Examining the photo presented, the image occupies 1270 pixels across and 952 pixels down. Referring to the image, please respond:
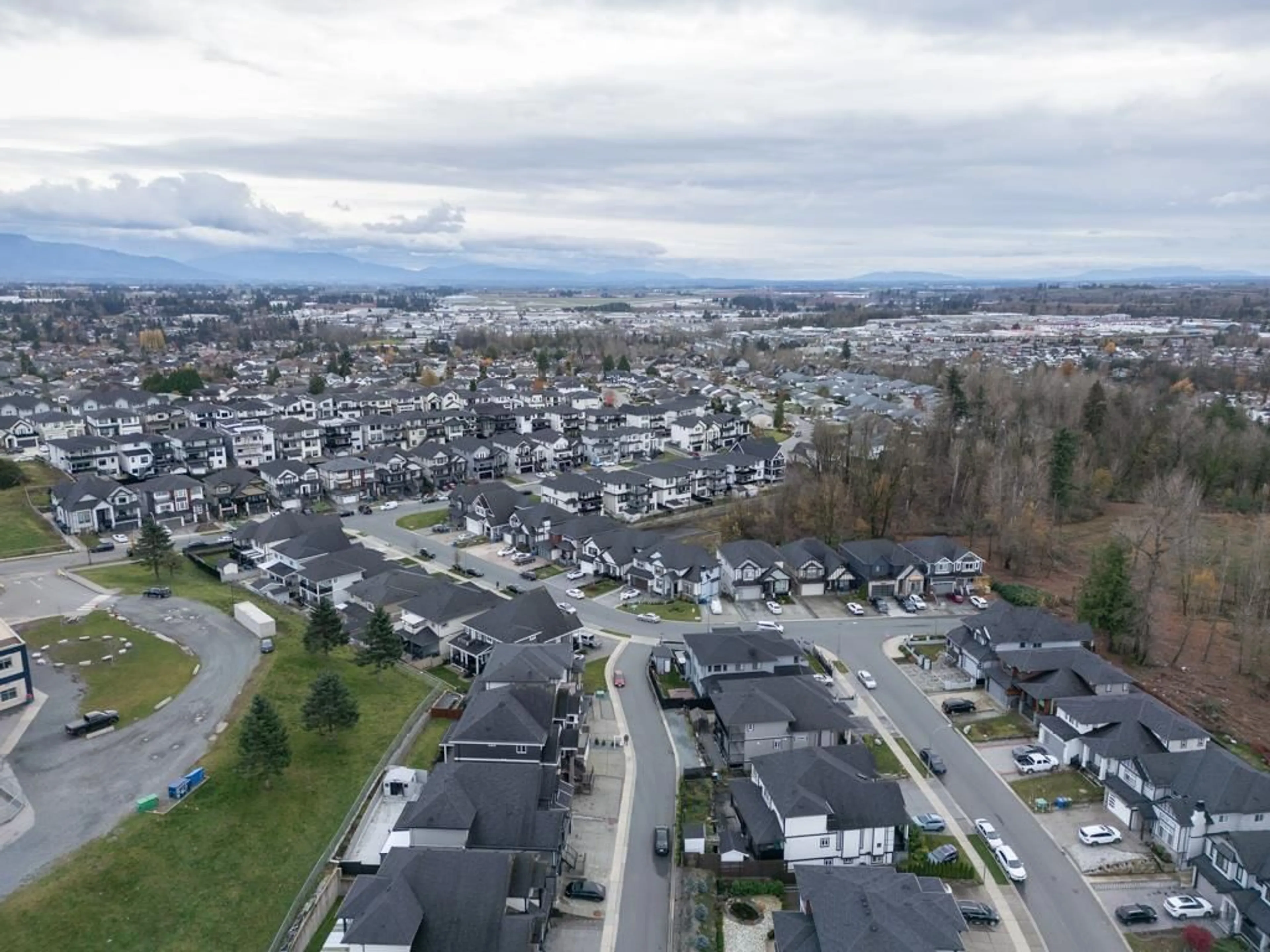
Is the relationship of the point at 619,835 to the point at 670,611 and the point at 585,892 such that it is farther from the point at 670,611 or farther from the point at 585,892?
the point at 670,611

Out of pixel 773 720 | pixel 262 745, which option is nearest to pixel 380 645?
pixel 262 745

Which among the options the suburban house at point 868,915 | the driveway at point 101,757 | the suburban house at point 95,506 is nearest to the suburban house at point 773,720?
the suburban house at point 868,915

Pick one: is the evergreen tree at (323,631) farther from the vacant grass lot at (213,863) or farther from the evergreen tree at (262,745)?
the evergreen tree at (262,745)

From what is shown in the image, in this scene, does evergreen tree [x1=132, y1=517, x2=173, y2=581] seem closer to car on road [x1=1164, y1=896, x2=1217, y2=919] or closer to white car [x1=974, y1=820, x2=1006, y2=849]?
white car [x1=974, y1=820, x2=1006, y2=849]

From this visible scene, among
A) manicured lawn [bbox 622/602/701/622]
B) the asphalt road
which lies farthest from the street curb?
manicured lawn [bbox 622/602/701/622]

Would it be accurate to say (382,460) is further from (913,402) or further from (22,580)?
(913,402)

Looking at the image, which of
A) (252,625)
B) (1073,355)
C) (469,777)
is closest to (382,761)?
(469,777)

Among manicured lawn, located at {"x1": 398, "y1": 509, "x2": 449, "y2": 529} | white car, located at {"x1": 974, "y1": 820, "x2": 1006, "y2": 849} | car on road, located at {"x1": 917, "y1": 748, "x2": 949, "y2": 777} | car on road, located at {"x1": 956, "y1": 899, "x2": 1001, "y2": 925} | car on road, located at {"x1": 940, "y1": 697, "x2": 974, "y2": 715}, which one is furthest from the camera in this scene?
manicured lawn, located at {"x1": 398, "y1": 509, "x2": 449, "y2": 529}
